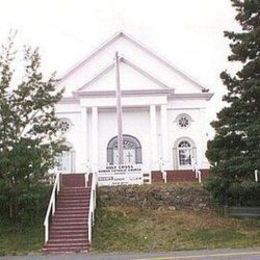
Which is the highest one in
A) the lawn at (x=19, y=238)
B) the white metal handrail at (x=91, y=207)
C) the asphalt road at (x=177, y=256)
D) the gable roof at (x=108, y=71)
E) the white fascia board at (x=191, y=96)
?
the gable roof at (x=108, y=71)

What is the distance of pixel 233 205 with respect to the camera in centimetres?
2688

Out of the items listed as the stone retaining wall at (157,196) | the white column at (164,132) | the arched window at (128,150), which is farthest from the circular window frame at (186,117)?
the stone retaining wall at (157,196)

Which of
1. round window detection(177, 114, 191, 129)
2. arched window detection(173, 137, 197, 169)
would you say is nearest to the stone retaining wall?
arched window detection(173, 137, 197, 169)

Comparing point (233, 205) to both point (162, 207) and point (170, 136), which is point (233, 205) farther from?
point (170, 136)

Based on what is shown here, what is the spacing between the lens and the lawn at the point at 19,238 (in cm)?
2241

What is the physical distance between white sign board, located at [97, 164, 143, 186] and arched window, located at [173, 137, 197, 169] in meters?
13.8

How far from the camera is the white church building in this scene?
43344mm

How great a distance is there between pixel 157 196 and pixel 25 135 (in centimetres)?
664

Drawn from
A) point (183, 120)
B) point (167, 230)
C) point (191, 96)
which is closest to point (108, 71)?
point (191, 96)

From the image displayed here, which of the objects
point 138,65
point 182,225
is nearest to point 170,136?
point 138,65

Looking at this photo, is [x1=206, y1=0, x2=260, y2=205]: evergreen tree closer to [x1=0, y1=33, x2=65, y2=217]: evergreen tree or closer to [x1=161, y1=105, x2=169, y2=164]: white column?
[x1=0, y1=33, x2=65, y2=217]: evergreen tree

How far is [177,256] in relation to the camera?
19609 mm

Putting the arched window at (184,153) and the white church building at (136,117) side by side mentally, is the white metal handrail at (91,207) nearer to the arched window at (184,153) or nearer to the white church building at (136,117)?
the white church building at (136,117)

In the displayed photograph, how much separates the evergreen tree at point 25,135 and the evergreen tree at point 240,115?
6411mm
